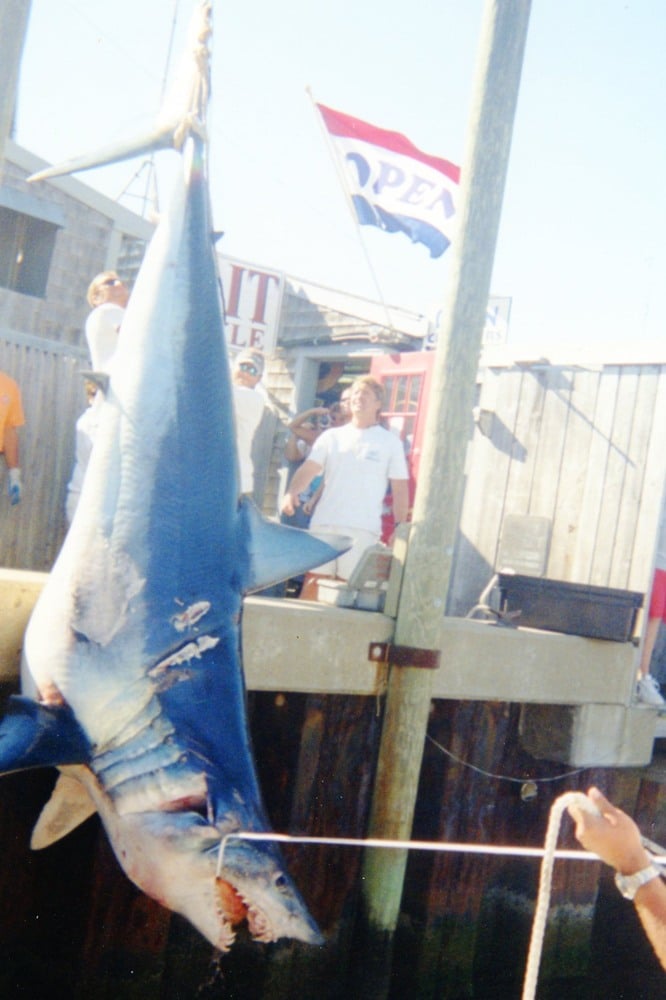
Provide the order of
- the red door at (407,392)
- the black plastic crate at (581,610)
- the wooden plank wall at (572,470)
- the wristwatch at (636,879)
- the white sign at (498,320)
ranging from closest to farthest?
1. the wristwatch at (636,879)
2. the black plastic crate at (581,610)
3. the wooden plank wall at (572,470)
4. the red door at (407,392)
5. the white sign at (498,320)

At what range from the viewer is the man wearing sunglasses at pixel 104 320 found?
3.34 meters

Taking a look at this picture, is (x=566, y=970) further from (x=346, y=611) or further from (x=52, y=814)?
(x=52, y=814)

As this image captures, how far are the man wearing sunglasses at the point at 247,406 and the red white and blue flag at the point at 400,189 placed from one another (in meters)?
2.89

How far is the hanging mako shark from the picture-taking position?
232 cm

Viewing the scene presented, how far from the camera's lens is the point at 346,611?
376cm

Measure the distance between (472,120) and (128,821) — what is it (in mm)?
2730

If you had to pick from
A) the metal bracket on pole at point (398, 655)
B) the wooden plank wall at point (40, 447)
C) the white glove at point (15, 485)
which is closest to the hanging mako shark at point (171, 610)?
the metal bracket on pole at point (398, 655)

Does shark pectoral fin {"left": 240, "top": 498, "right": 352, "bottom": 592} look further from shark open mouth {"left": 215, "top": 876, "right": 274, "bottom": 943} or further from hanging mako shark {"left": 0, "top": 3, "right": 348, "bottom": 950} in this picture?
shark open mouth {"left": 215, "top": 876, "right": 274, "bottom": 943}

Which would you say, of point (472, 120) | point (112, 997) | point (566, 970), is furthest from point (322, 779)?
point (472, 120)

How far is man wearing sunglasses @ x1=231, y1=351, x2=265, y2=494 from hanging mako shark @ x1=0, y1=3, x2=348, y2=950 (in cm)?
160

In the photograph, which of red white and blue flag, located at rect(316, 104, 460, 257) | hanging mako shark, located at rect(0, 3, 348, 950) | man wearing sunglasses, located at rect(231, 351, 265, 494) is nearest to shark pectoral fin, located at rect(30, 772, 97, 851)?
hanging mako shark, located at rect(0, 3, 348, 950)

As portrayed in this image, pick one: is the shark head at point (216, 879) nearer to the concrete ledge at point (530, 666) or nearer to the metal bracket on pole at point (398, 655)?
the metal bracket on pole at point (398, 655)

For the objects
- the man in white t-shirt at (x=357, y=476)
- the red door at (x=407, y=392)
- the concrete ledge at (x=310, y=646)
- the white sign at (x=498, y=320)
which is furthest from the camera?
the white sign at (x=498, y=320)

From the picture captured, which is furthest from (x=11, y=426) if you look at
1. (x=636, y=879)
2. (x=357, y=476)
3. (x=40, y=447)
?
(x=636, y=879)
